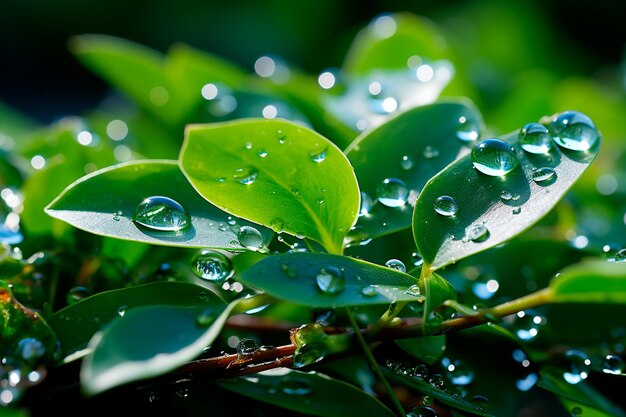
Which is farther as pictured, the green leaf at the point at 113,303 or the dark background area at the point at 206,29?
the dark background area at the point at 206,29

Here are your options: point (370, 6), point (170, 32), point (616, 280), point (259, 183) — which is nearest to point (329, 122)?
point (259, 183)

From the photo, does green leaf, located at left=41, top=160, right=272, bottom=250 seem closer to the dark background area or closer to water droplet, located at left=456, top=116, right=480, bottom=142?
water droplet, located at left=456, top=116, right=480, bottom=142

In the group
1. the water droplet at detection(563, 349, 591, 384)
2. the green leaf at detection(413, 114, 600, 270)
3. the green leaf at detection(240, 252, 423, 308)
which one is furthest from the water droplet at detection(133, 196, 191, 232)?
the water droplet at detection(563, 349, 591, 384)

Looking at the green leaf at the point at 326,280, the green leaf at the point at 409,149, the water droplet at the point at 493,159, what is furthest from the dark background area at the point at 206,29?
the green leaf at the point at 326,280

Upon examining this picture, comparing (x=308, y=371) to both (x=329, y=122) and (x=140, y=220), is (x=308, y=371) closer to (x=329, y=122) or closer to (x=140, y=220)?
(x=140, y=220)

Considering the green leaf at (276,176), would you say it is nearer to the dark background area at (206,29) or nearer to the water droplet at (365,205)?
the water droplet at (365,205)

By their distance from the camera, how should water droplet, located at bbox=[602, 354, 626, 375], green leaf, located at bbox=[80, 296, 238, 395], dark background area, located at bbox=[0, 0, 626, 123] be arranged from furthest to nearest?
dark background area, located at bbox=[0, 0, 626, 123]
water droplet, located at bbox=[602, 354, 626, 375]
green leaf, located at bbox=[80, 296, 238, 395]

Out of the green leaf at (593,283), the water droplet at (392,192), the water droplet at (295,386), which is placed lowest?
the water droplet at (295,386)
